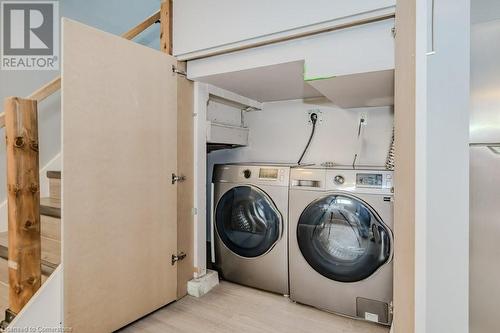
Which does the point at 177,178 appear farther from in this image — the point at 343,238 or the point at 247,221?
the point at 343,238

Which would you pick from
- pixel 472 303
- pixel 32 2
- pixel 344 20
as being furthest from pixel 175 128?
pixel 32 2

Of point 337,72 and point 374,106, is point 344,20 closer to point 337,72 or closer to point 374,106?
point 337,72

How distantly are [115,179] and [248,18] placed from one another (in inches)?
48.9

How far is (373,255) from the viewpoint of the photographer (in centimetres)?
168

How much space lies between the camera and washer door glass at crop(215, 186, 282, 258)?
6.82 feet

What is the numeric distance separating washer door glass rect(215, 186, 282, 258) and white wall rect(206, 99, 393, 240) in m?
0.45

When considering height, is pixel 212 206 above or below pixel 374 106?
below

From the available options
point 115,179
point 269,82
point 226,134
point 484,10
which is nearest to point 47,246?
point 115,179

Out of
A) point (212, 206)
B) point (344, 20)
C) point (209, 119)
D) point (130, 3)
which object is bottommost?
point (212, 206)

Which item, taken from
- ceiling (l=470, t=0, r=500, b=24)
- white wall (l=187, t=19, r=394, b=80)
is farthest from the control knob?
ceiling (l=470, t=0, r=500, b=24)

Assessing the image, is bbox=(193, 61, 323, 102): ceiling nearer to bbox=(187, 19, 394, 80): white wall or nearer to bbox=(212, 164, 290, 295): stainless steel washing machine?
bbox=(187, 19, 394, 80): white wall

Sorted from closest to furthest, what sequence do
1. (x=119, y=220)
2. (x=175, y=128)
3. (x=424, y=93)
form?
(x=424, y=93) → (x=119, y=220) → (x=175, y=128)

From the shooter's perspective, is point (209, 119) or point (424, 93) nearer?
point (424, 93)

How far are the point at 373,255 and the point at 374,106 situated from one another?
1.22 m
